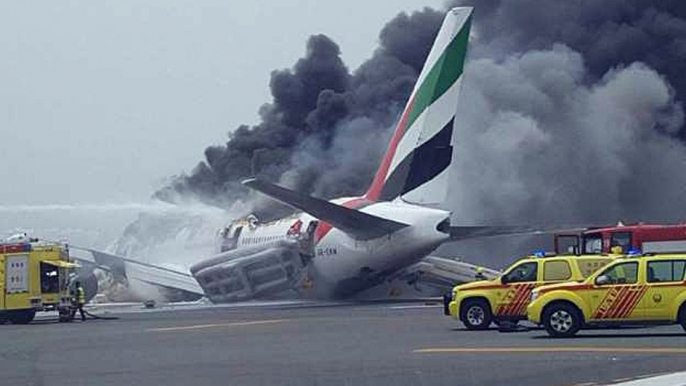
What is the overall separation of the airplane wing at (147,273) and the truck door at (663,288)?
30.1m

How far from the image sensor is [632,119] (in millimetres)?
68938

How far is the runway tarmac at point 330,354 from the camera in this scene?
25.1 meters

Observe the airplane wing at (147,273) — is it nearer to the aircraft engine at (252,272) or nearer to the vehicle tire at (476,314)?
the aircraft engine at (252,272)

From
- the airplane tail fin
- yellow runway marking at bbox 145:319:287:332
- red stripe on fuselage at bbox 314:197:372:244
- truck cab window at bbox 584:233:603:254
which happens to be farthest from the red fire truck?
yellow runway marking at bbox 145:319:287:332

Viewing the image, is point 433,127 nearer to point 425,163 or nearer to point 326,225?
point 425,163

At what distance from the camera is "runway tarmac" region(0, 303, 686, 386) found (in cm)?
2512

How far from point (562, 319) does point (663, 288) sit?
91.0 inches

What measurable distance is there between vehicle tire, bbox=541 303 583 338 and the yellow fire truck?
21692mm

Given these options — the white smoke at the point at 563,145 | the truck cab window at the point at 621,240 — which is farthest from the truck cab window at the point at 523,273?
the white smoke at the point at 563,145

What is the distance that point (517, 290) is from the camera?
118 feet

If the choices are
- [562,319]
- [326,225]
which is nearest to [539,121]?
[326,225]

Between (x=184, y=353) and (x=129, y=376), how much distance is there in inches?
208

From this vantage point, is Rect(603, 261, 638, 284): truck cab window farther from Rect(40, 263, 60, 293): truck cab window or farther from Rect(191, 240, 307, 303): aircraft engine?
Rect(191, 240, 307, 303): aircraft engine

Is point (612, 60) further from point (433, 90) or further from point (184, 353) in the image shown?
point (184, 353)
